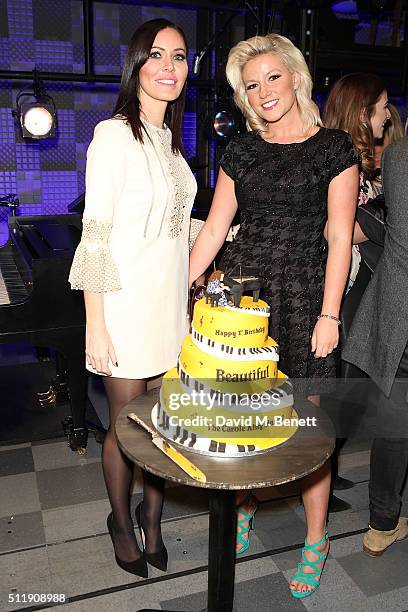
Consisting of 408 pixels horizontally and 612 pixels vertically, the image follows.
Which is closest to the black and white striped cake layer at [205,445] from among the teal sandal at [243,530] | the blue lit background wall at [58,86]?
the teal sandal at [243,530]

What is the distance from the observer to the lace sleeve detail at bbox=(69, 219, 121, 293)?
1928 mm

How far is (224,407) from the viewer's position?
147 centimetres

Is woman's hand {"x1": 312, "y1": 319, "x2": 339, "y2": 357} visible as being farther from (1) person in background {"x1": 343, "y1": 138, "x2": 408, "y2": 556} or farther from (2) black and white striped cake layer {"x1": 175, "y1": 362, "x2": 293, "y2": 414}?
(2) black and white striped cake layer {"x1": 175, "y1": 362, "x2": 293, "y2": 414}

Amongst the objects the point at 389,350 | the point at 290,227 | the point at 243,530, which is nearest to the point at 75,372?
the point at 243,530

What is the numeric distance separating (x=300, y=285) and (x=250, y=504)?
997 mm

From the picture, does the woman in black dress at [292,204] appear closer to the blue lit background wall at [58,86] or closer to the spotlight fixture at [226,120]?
the spotlight fixture at [226,120]

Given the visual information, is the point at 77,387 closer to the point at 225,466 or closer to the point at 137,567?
the point at 137,567

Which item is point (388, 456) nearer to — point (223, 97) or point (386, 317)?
point (386, 317)

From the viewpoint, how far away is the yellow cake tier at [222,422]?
147 centimetres

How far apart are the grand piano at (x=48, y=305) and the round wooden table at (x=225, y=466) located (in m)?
1.13

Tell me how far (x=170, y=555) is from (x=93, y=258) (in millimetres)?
1312

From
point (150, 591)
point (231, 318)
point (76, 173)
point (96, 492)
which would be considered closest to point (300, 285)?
point (231, 318)

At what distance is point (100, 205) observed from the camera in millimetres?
1905

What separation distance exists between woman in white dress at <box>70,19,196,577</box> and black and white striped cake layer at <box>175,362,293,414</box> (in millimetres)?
515
